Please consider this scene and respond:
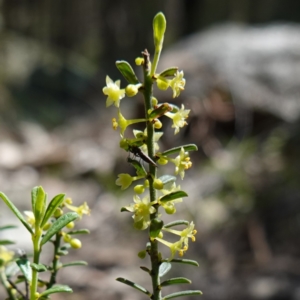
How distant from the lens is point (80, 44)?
1064cm

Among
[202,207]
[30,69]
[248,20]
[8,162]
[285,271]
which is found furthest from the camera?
[248,20]

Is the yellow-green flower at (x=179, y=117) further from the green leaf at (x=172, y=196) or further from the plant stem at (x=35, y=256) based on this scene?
the plant stem at (x=35, y=256)

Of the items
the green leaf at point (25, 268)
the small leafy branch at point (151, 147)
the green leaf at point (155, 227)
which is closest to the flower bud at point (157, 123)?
the small leafy branch at point (151, 147)

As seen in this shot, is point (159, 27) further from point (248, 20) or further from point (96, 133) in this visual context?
point (248, 20)

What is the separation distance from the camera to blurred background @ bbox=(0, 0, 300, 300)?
2.92 metres

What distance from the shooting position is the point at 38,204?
563 mm

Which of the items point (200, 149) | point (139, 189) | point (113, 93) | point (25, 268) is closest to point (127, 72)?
point (113, 93)

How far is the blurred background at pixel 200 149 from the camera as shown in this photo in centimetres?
292

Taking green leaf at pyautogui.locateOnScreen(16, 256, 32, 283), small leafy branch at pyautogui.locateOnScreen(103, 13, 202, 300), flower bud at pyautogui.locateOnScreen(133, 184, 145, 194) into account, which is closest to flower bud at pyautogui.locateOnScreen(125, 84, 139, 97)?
small leafy branch at pyautogui.locateOnScreen(103, 13, 202, 300)

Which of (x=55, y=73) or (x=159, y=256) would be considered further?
(x=55, y=73)

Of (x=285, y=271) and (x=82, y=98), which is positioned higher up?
(x=82, y=98)

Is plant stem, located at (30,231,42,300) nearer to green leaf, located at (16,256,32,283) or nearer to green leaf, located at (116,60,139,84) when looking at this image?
green leaf, located at (16,256,32,283)

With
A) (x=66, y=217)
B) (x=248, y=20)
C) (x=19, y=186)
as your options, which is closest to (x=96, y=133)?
(x=19, y=186)

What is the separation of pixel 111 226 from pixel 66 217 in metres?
3.34
